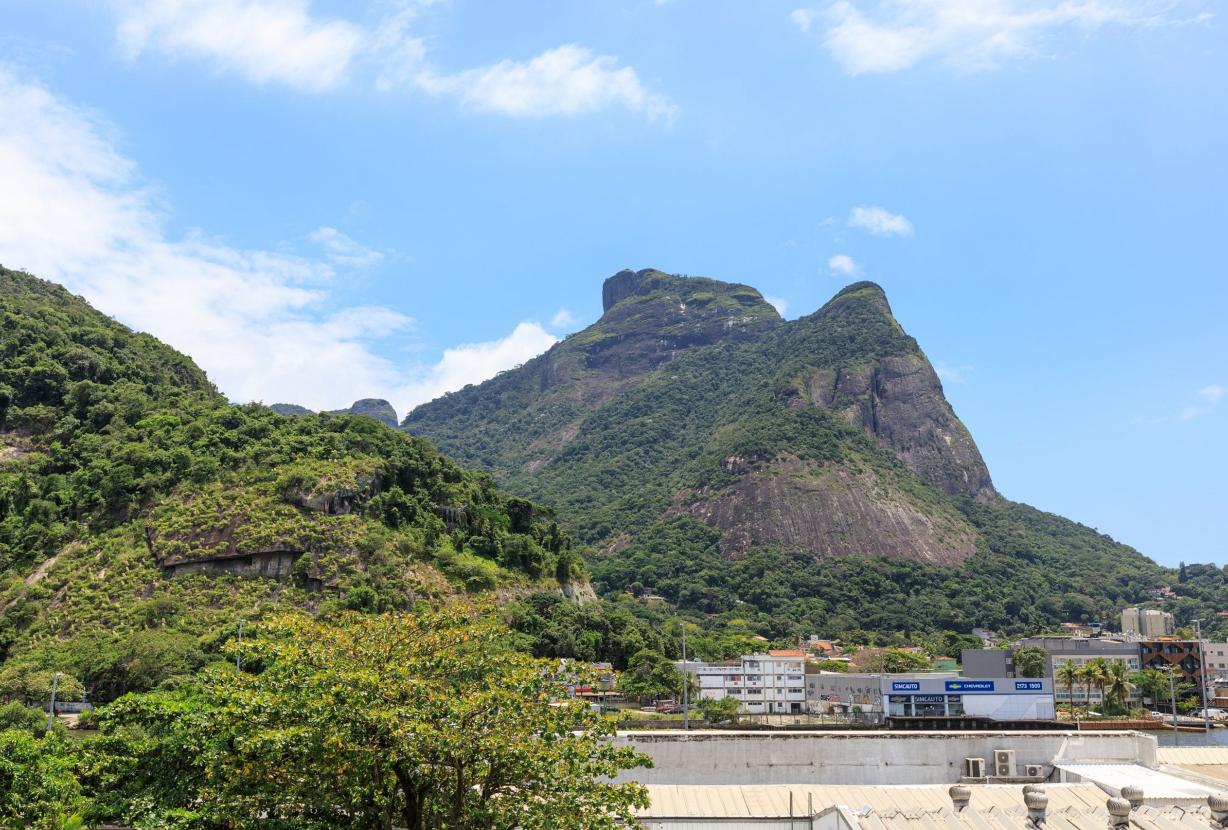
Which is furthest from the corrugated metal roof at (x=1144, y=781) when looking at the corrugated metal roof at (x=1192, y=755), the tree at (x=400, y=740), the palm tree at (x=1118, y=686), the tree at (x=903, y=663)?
the tree at (x=903, y=663)

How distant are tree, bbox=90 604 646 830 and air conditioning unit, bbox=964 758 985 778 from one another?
14148 millimetres

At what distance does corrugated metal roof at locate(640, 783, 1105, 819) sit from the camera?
24141mm

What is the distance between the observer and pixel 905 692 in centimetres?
6600

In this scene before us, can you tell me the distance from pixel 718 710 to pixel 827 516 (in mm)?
112544

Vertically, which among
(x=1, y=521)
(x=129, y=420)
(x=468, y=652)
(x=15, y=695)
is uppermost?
(x=129, y=420)

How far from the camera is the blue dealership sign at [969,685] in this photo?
206 ft

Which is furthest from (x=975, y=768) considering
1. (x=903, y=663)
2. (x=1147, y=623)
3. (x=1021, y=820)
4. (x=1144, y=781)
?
(x=1147, y=623)

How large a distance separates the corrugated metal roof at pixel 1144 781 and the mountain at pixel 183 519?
48.1m

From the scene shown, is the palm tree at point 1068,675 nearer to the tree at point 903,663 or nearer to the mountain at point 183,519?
the tree at point 903,663

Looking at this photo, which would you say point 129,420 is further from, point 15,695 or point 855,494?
point 855,494

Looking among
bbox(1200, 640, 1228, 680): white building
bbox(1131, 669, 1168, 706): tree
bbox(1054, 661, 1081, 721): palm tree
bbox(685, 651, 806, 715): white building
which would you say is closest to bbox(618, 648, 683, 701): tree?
→ bbox(685, 651, 806, 715): white building

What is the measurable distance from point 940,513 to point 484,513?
128038 mm

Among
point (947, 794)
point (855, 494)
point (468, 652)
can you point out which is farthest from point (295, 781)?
point (855, 494)

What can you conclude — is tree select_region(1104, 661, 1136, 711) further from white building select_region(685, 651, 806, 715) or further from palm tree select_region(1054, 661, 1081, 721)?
white building select_region(685, 651, 806, 715)
